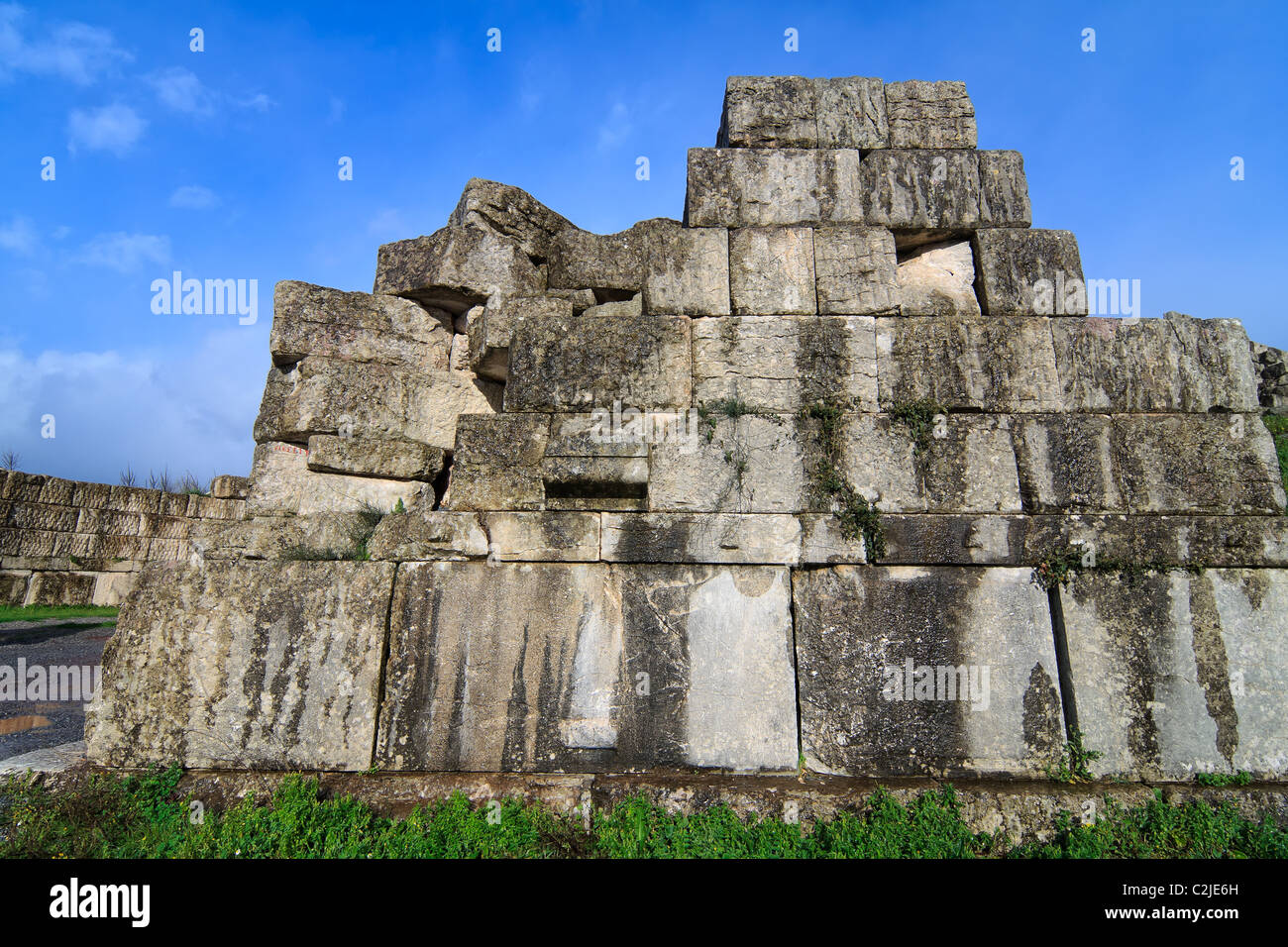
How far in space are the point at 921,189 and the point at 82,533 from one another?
15649 millimetres

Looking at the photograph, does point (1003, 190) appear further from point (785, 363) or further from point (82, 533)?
point (82, 533)

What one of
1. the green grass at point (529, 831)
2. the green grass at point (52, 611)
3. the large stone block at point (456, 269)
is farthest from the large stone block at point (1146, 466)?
the green grass at point (52, 611)

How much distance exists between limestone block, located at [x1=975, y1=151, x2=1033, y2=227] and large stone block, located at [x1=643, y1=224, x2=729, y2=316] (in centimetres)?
187

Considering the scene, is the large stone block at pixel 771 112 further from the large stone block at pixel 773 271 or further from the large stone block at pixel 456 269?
the large stone block at pixel 456 269

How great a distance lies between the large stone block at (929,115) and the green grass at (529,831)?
4333 mm

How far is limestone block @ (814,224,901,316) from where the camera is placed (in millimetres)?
4508

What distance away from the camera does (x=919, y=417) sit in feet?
13.9

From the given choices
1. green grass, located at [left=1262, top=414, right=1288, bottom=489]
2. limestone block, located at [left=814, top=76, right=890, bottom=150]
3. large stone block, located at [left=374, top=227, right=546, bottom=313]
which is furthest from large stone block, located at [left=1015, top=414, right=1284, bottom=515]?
green grass, located at [left=1262, top=414, right=1288, bottom=489]

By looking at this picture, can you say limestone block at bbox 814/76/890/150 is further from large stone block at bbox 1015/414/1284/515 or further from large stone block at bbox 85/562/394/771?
large stone block at bbox 85/562/394/771

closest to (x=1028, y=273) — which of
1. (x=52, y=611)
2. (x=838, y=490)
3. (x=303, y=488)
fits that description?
(x=838, y=490)
